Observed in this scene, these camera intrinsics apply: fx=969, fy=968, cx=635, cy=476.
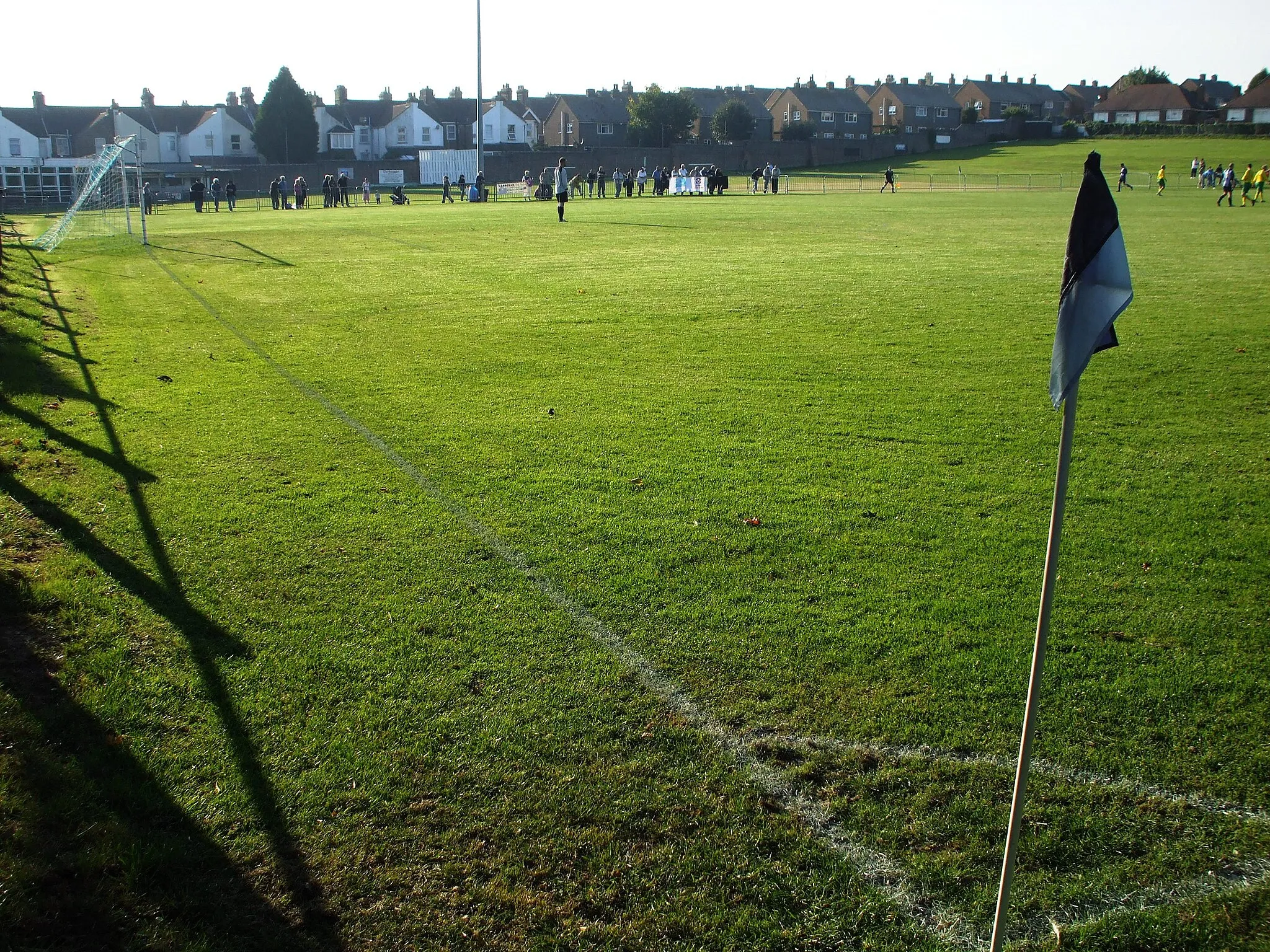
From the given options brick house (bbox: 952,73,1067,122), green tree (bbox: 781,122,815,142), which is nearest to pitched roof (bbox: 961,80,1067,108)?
brick house (bbox: 952,73,1067,122)

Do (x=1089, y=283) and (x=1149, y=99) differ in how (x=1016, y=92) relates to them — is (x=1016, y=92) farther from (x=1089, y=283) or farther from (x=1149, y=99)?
(x=1089, y=283)

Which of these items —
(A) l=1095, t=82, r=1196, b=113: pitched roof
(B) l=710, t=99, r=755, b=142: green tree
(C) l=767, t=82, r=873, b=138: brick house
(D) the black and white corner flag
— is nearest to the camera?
(D) the black and white corner flag

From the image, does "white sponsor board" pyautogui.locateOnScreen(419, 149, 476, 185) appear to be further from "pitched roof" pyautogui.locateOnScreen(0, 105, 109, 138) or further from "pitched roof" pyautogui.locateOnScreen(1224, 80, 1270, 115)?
"pitched roof" pyautogui.locateOnScreen(1224, 80, 1270, 115)

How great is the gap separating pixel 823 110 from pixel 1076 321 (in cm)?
13754

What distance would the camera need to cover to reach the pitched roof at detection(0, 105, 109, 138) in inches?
3612

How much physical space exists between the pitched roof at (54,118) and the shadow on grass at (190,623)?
102m

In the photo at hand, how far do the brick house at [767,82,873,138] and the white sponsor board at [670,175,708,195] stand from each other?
64.9 metres

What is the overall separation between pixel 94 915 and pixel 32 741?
1275mm

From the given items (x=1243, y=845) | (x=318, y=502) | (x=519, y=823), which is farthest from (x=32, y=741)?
(x=1243, y=845)

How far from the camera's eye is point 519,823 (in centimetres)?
392

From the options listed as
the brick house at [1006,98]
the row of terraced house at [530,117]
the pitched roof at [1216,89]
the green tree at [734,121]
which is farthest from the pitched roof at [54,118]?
the pitched roof at [1216,89]

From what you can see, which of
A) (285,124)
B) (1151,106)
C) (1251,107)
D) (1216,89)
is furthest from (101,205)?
(1216,89)

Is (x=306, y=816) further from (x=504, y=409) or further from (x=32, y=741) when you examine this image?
(x=504, y=409)

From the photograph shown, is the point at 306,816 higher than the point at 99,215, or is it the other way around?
the point at 99,215
